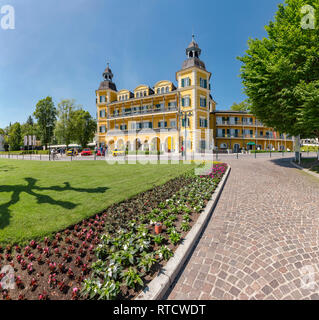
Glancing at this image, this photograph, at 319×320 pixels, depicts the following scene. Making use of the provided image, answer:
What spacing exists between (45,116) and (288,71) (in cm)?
6014

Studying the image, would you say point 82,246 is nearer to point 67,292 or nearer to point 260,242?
point 67,292

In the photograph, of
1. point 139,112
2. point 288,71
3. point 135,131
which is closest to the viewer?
point 288,71

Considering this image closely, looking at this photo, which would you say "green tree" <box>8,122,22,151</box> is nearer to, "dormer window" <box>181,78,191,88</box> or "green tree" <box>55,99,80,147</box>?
"green tree" <box>55,99,80,147</box>

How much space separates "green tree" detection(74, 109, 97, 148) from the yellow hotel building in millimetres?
6437

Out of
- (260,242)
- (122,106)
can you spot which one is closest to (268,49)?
(260,242)

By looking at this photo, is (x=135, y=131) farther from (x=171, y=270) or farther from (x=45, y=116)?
(x=171, y=270)

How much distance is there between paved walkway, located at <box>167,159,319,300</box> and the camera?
2.45 m

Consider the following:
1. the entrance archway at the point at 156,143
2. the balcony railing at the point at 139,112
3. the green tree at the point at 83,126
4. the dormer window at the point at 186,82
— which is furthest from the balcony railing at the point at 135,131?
the green tree at the point at 83,126

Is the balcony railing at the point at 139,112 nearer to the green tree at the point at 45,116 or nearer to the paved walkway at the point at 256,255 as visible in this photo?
the green tree at the point at 45,116

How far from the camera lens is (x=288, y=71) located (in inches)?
445

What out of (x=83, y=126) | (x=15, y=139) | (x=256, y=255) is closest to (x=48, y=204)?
(x=256, y=255)

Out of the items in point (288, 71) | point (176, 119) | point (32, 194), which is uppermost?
point (176, 119)

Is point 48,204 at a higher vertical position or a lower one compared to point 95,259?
higher

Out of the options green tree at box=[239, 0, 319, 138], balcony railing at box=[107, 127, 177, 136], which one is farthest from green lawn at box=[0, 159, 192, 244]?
balcony railing at box=[107, 127, 177, 136]
